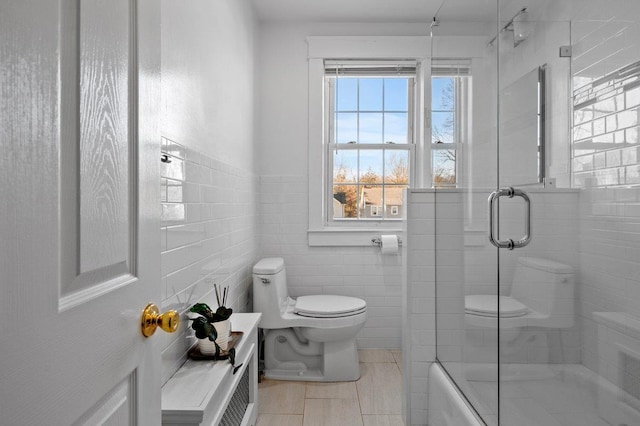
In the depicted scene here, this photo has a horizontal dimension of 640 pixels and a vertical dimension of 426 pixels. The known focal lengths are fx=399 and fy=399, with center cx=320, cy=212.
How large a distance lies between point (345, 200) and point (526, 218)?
80.6 inches

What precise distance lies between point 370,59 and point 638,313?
2.71 m

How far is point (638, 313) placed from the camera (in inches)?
37.2

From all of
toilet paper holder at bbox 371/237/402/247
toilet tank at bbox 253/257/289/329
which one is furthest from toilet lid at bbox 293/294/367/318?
toilet paper holder at bbox 371/237/402/247

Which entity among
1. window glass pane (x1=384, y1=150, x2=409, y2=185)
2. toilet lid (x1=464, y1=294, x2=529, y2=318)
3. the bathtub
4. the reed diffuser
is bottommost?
the bathtub

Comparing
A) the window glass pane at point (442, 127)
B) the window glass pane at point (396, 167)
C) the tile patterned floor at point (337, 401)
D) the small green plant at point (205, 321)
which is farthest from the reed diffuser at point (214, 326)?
the window glass pane at point (396, 167)

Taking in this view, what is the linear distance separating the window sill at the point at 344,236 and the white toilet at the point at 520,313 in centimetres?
147

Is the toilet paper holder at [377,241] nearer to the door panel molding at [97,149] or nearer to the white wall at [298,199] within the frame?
the white wall at [298,199]

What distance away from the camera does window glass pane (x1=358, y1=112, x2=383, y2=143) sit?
10.9ft

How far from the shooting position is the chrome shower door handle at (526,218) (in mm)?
1320

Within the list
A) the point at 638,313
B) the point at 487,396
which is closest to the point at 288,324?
the point at 487,396

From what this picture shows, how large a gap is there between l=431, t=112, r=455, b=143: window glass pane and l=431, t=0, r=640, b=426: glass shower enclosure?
0.04m

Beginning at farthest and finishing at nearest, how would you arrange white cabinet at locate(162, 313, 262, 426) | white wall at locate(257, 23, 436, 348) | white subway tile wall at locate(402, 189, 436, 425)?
white wall at locate(257, 23, 436, 348) → white subway tile wall at locate(402, 189, 436, 425) → white cabinet at locate(162, 313, 262, 426)

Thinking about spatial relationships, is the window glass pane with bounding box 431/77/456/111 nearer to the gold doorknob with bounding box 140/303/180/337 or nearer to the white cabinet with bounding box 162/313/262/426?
the white cabinet with bounding box 162/313/262/426

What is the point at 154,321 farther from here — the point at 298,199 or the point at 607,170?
the point at 298,199
